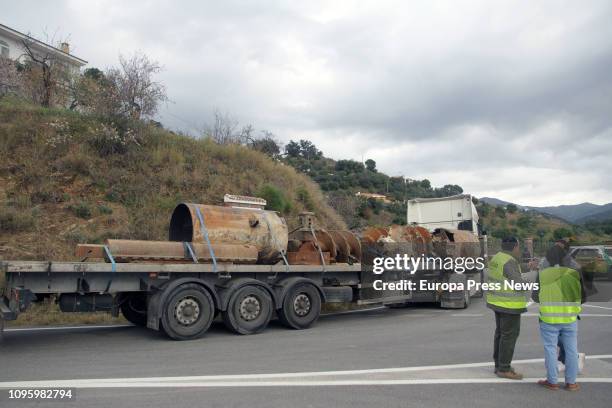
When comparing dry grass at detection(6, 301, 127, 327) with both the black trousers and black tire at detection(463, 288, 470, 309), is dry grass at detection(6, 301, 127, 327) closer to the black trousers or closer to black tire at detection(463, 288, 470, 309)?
the black trousers

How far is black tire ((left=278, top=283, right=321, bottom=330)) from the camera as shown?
9.82m

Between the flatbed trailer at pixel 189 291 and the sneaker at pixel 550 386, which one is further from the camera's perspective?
the flatbed trailer at pixel 189 291

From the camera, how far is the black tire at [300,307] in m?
9.82

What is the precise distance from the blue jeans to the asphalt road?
199 mm

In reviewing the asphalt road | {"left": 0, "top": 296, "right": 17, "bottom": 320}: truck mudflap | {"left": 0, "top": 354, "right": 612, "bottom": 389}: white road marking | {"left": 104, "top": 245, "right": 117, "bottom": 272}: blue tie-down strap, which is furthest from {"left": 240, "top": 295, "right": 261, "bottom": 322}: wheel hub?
{"left": 0, "top": 296, "right": 17, "bottom": 320}: truck mudflap

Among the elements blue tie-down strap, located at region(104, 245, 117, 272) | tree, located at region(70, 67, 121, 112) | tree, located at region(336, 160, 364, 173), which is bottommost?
blue tie-down strap, located at region(104, 245, 117, 272)

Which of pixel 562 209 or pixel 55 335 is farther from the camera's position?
pixel 562 209

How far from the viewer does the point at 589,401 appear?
207 inches

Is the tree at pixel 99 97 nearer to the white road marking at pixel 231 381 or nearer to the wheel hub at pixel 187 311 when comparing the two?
the wheel hub at pixel 187 311

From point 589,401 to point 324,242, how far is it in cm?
674

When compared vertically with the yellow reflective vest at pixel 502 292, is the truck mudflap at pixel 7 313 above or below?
below

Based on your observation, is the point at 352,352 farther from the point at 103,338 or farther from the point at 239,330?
the point at 103,338

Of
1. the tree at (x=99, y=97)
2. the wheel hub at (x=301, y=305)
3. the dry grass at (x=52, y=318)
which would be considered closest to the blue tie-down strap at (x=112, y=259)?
the dry grass at (x=52, y=318)

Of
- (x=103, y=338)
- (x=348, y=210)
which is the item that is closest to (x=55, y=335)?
(x=103, y=338)
